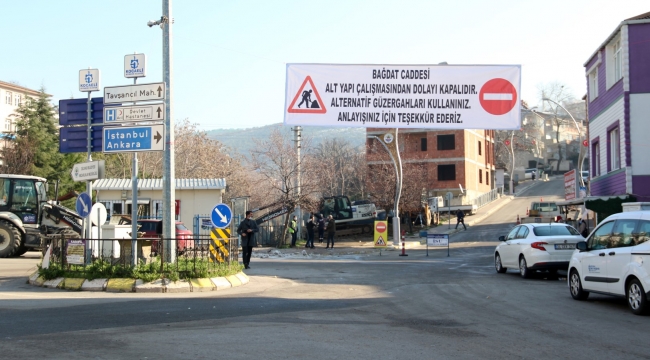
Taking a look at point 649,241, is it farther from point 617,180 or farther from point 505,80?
point 617,180

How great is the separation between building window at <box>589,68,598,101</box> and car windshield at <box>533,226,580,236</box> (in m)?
14.5

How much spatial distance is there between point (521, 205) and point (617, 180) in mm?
39686

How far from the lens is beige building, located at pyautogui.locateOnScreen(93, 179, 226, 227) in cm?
3594

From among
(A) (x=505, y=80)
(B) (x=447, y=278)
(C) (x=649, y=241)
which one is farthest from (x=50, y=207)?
(C) (x=649, y=241)

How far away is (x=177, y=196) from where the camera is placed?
36.1 m

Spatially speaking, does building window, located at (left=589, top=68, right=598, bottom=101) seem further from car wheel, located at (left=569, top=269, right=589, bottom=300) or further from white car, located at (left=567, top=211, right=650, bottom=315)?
white car, located at (left=567, top=211, right=650, bottom=315)

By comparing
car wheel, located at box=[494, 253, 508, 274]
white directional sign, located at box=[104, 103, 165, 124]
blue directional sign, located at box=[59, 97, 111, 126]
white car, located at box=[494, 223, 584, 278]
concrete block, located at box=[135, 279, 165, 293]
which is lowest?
car wheel, located at box=[494, 253, 508, 274]

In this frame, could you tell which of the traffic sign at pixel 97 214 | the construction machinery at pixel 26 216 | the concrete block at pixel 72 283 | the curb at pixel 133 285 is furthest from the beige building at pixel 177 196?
the concrete block at pixel 72 283

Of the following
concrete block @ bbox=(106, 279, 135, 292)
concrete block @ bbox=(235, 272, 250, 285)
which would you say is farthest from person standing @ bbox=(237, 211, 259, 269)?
concrete block @ bbox=(106, 279, 135, 292)

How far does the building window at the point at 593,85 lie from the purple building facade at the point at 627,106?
1.87 metres

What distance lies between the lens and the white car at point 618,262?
10.7 m

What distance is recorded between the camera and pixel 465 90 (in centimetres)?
1708

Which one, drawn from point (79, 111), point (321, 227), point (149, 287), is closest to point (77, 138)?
point (79, 111)

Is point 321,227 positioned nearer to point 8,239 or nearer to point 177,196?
point 177,196
